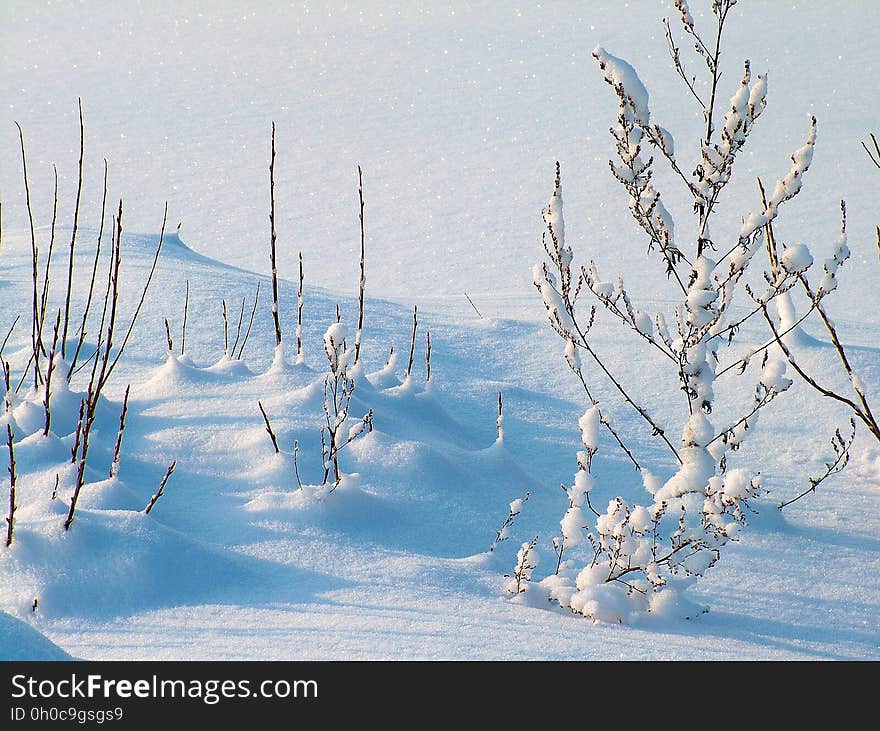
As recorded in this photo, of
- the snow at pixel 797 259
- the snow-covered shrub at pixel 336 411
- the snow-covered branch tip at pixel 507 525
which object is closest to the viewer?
the snow at pixel 797 259

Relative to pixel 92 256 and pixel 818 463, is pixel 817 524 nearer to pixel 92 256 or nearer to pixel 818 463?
pixel 818 463

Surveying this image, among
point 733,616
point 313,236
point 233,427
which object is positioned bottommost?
point 733,616

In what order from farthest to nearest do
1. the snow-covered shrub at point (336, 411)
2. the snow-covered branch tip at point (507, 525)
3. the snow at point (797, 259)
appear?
the snow-covered shrub at point (336, 411)
the snow-covered branch tip at point (507, 525)
the snow at point (797, 259)

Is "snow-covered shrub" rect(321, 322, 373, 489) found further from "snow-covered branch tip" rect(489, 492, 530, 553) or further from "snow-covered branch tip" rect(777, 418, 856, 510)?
"snow-covered branch tip" rect(777, 418, 856, 510)

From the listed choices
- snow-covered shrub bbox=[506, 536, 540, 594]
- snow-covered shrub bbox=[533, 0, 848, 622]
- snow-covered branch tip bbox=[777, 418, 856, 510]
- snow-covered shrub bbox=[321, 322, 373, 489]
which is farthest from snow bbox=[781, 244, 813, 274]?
snow-covered shrub bbox=[321, 322, 373, 489]

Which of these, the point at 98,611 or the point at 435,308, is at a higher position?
the point at 435,308

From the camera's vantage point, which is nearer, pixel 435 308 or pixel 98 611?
pixel 98 611

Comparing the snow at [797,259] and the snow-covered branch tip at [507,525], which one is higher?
the snow at [797,259]

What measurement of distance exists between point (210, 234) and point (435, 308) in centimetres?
844

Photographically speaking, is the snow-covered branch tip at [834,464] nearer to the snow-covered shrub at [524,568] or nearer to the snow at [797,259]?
the snow at [797,259]

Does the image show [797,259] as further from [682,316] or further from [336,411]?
[336,411]

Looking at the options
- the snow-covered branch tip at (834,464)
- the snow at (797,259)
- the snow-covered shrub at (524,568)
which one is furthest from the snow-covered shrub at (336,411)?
the snow-covered branch tip at (834,464)

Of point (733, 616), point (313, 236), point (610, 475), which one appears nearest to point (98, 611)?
point (733, 616)
